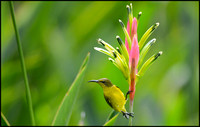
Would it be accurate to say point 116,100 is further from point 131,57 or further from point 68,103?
point 68,103

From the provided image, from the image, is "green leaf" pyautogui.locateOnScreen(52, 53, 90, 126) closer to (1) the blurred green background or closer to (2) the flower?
(2) the flower

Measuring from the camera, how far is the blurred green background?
155 centimetres

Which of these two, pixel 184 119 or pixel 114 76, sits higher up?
pixel 114 76

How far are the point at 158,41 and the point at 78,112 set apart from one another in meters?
0.60

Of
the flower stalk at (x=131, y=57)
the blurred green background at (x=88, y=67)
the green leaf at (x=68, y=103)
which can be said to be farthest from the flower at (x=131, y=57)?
Result: the blurred green background at (x=88, y=67)

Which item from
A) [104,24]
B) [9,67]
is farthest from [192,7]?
[9,67]

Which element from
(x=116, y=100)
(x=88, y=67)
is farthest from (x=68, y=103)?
(x=88, y=67)

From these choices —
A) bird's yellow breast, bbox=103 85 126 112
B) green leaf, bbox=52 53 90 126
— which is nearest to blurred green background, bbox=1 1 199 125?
green leaf, bbox=52 53 90 126

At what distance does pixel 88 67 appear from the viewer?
1.71 m

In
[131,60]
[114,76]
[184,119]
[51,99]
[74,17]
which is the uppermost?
[74,17]

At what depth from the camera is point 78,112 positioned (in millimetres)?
1542

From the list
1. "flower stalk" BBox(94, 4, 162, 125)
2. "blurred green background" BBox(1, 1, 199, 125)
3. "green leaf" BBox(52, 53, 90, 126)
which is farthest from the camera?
"blurred green background" BBox(1, 1, 199, 125)

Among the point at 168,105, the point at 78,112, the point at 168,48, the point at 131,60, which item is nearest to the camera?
the point at 131,60

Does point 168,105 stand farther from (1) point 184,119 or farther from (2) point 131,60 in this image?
(2) point 131,60
